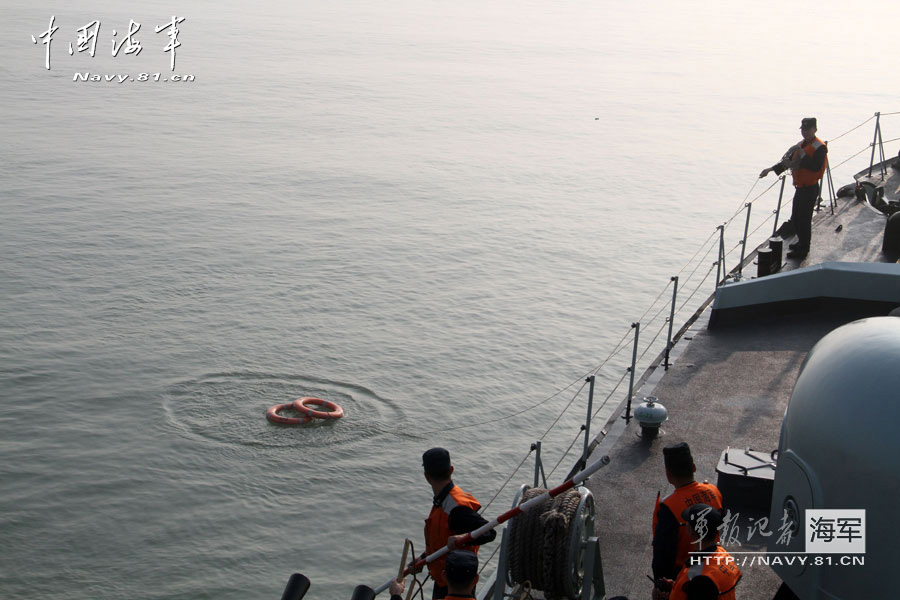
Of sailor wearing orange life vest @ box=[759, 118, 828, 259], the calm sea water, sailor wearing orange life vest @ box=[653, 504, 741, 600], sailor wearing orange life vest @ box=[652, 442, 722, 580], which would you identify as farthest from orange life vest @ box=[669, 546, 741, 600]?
sailor wearing orange life vest @ box=[759, 118, 828, 259]

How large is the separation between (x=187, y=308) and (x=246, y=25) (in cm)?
7473

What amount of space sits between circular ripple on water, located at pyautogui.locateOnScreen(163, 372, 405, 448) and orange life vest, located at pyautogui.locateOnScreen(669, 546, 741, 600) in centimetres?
1257

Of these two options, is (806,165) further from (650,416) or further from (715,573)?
(715,573)

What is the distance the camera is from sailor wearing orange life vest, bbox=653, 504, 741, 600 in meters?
5.47

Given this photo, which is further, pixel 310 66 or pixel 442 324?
pixel 310 66

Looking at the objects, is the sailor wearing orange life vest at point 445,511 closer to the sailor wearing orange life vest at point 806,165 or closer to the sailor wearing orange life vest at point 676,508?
the sailor wearing orange life vest at point 676,508

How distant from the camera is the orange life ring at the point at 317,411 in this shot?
1808 centimetres

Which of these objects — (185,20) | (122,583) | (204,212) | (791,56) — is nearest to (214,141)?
(204,212)

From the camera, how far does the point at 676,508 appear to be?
615cm

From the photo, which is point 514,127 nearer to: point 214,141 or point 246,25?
point 214,141

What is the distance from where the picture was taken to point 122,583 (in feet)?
44.9

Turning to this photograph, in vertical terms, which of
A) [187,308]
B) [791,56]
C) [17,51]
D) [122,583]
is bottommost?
[122,583]

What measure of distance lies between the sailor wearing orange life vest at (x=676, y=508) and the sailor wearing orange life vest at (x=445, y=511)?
1.08 m

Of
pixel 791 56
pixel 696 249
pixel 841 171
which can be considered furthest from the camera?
pixel 791 56
